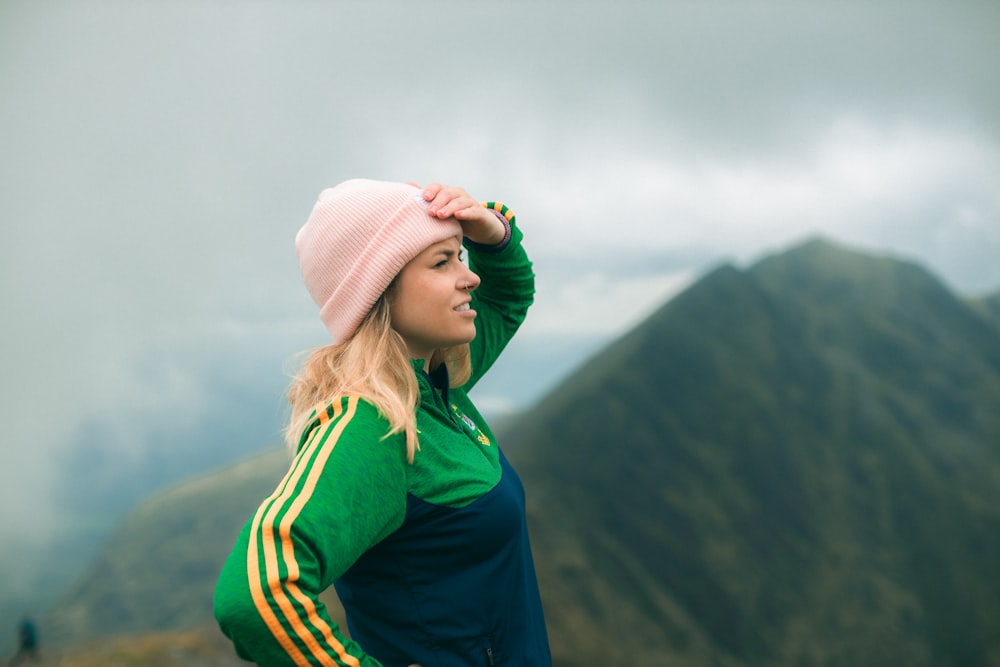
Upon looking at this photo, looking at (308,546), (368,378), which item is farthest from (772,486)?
(308,546)

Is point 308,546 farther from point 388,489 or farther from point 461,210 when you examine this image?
point 461,210

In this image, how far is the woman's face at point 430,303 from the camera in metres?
2.89

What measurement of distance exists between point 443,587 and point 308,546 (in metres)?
0.65

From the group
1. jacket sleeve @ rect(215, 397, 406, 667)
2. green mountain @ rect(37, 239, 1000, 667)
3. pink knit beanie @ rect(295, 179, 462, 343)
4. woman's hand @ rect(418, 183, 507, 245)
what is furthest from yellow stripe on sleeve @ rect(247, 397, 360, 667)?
green mountain @ rect(37, 239, 1000, 667)

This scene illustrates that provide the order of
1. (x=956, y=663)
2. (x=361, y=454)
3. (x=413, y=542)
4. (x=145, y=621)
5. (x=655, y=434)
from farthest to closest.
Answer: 1. (x=145, y=621)
2. (x=655, y=434)
3. (x=956, y=663)
4. (x=413, y=542)
5. (x=361, y=454)

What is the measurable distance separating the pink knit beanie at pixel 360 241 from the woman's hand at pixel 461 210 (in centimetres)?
4

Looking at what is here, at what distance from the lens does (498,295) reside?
4.11 m

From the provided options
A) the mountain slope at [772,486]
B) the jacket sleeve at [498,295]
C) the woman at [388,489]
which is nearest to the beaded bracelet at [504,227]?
the jacket sleeve at [498,295]

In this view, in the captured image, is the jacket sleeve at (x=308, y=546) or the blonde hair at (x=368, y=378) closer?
the jacket sleeve at (x=308, y=546)

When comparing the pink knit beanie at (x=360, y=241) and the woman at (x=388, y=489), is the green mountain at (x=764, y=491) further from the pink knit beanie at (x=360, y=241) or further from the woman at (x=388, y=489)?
the pink knit beanie at (x=360, y=241)

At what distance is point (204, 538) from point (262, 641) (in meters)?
128

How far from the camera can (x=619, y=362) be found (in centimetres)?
8662

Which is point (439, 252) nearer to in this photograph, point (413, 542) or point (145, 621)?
point (413, 542)

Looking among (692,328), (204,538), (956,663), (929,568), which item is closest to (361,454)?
(956,663)
